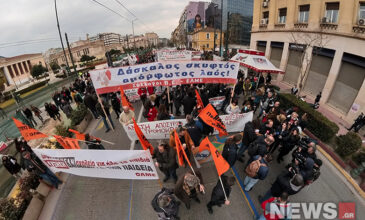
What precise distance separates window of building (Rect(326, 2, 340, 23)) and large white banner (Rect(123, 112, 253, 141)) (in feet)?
35.9

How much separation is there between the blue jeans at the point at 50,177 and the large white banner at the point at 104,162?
2.16 ft

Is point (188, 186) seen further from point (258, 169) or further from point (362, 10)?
point (362, 10)

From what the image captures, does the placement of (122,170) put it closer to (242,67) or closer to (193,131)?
(193,131)

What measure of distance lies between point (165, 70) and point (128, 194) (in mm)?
5224

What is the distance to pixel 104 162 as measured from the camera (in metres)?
4.46

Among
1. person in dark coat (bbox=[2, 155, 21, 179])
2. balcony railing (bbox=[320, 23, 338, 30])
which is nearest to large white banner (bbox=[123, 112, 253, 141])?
person in dark coat (bbox=[2, 155, 21, 179])

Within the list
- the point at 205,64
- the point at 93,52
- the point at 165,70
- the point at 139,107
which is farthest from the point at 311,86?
the point at 93,52

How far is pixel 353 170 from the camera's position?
571 centimetres

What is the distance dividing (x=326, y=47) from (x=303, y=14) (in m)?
4.49

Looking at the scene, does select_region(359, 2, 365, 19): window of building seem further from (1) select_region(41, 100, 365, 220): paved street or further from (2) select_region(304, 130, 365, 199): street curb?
(1) select_region(41, 100, 365, 220): paved street

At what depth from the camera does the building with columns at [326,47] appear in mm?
9742

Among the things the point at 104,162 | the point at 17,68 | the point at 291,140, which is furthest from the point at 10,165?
the point at 17,68

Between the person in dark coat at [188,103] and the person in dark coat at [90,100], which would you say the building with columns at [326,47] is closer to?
the person in dark coat at [188,103]

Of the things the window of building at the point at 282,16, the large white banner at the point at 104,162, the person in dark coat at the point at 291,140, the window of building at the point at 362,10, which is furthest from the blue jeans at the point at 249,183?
the window of building at the point at 282,16
